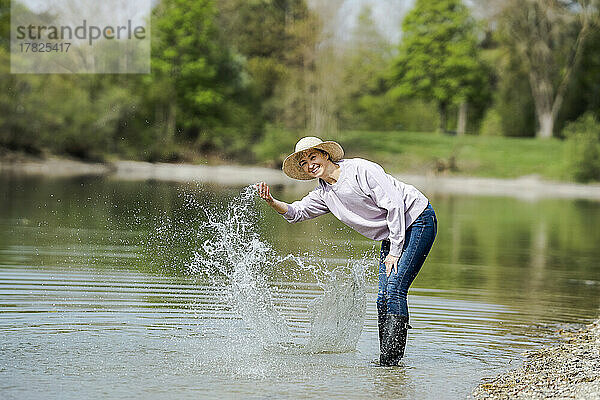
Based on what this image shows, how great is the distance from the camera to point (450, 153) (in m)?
57.6

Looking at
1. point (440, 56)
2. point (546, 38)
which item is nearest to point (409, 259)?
point (546, 38)

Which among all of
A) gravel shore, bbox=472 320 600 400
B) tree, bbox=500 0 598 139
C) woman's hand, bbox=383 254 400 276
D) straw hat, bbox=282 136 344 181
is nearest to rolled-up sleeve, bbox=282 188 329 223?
straw hat, bbox=282 136 344 181

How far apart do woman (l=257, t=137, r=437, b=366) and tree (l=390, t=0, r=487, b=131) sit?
61.5m

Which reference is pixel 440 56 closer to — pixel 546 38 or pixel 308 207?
pixel 546 38

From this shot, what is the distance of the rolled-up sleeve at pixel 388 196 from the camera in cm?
752

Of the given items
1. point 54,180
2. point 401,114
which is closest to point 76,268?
point 54,180

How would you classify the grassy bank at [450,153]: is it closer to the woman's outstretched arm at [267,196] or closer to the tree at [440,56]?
the tree at [440,56]

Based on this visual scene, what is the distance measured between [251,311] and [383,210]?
2.23 meters

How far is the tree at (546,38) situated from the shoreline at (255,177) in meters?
13.7

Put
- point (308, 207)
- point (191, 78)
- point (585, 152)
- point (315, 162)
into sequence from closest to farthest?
1. point (315, 162)
2. point (308, 207)
3. point (585, 152)
4. point (191, 78)

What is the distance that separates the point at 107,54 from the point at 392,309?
5191 centimetres

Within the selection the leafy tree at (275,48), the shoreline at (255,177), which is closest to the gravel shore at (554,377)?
the shoreline at (255,177)

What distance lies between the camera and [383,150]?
58812mm

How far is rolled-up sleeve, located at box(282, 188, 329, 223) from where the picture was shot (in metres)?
8.05
